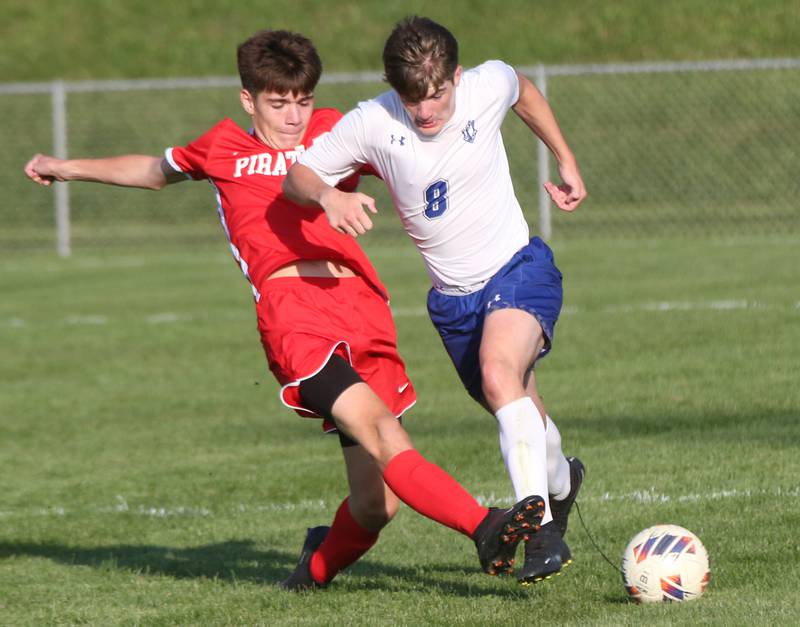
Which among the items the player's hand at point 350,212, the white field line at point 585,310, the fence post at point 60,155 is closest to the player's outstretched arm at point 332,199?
the player's hand at point 350,212

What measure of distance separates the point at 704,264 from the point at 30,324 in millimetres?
6940

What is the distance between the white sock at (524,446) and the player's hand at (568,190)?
1.00m

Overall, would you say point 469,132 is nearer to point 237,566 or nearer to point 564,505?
point 564,505

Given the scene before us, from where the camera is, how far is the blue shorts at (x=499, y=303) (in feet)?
17.8

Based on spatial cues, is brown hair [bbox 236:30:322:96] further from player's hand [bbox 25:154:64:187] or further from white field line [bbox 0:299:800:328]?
white field line [bbox 0:299:800:328]

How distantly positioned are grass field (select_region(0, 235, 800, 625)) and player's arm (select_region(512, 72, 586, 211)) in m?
1.41

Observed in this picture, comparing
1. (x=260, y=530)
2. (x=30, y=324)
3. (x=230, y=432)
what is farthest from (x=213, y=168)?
(x=30, y=324)

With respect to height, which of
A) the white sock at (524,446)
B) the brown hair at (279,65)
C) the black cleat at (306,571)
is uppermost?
the brown hair at (279,65)

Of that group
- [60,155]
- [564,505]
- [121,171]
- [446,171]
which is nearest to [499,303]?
[446,171]

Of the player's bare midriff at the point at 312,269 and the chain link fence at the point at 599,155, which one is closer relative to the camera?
the player's bare midriff at the point at 312,269

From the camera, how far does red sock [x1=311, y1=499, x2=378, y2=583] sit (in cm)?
585

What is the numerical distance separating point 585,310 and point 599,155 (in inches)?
344

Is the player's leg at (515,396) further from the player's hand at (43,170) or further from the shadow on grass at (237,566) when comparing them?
the player's hand at (43,170)

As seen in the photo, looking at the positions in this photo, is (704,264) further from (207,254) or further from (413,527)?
(413,527)
